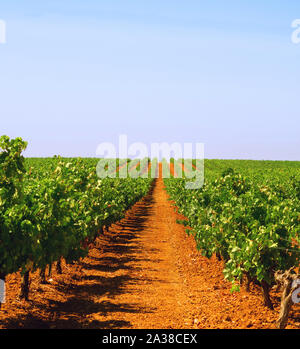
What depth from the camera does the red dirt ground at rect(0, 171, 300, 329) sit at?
738 centimetres

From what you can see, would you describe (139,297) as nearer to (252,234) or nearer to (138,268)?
(138,268)

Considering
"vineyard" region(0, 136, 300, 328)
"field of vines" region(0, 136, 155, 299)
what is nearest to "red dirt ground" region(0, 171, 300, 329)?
"vineyard" region(0, 136, 300, 328)

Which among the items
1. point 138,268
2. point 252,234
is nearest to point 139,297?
point 138,268

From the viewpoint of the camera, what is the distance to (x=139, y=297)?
9.00m

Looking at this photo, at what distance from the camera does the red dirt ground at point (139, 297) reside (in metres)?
7.38

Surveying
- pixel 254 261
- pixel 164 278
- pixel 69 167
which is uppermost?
pixel 69 167

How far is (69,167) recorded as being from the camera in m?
11.7

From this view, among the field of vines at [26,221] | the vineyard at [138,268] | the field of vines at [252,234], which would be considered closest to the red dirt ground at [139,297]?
the vineyard at [138,268]

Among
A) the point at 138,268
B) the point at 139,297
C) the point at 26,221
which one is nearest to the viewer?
the point at 26,221

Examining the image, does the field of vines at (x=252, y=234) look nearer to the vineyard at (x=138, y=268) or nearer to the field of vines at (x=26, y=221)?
the vineyard at (x=138, y=268)

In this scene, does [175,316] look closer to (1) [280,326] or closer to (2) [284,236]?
(1) [280,326]

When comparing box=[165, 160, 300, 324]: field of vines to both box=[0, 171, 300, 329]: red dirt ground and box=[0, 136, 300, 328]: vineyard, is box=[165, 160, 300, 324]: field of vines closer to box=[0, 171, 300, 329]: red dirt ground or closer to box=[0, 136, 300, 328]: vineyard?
box=[0, 136, 300, 328]: vineyard
